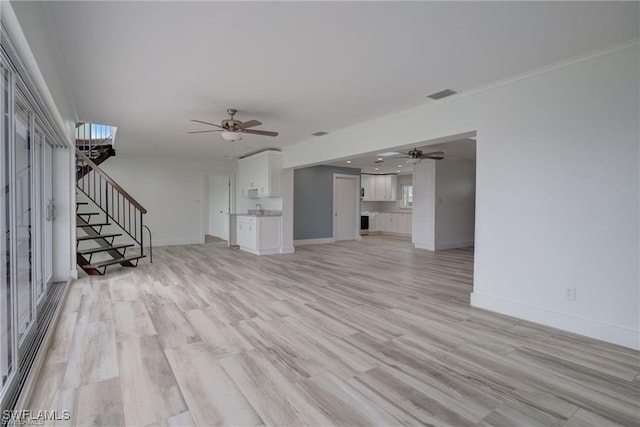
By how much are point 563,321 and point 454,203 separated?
5.86 m

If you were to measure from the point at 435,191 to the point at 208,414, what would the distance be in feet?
24.4

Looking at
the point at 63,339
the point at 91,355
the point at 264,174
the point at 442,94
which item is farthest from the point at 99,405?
the point at 264,174

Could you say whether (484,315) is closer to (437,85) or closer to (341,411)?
(341,411)

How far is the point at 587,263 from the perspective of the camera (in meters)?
2.73

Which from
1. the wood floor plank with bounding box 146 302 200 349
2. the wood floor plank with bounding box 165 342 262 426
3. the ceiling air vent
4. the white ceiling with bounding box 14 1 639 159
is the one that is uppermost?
the white ceiling with bounding box 14 1 639 159

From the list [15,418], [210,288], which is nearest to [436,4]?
[15,418]

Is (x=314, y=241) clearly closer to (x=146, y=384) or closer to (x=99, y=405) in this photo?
(x=146, y=384)

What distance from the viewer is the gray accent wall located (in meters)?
8.60

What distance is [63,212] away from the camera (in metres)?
4.18

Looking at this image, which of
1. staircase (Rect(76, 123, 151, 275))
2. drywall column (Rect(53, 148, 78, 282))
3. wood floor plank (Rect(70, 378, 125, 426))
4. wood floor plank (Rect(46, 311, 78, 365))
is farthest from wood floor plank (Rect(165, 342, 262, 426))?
staircase (Rect(76, 123, 151, 275))

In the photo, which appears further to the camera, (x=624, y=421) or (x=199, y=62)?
(x=199, y=62)

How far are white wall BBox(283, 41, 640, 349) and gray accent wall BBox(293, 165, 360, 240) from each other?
5296 mm

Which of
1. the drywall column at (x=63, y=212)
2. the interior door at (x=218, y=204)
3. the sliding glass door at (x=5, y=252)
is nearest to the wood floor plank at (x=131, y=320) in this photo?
the sliding glass door at (x=5, y=252)

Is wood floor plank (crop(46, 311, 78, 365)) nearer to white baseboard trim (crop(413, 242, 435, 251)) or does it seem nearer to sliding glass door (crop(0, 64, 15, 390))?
sliding glass door (crop(0, 64, 15, 390))
